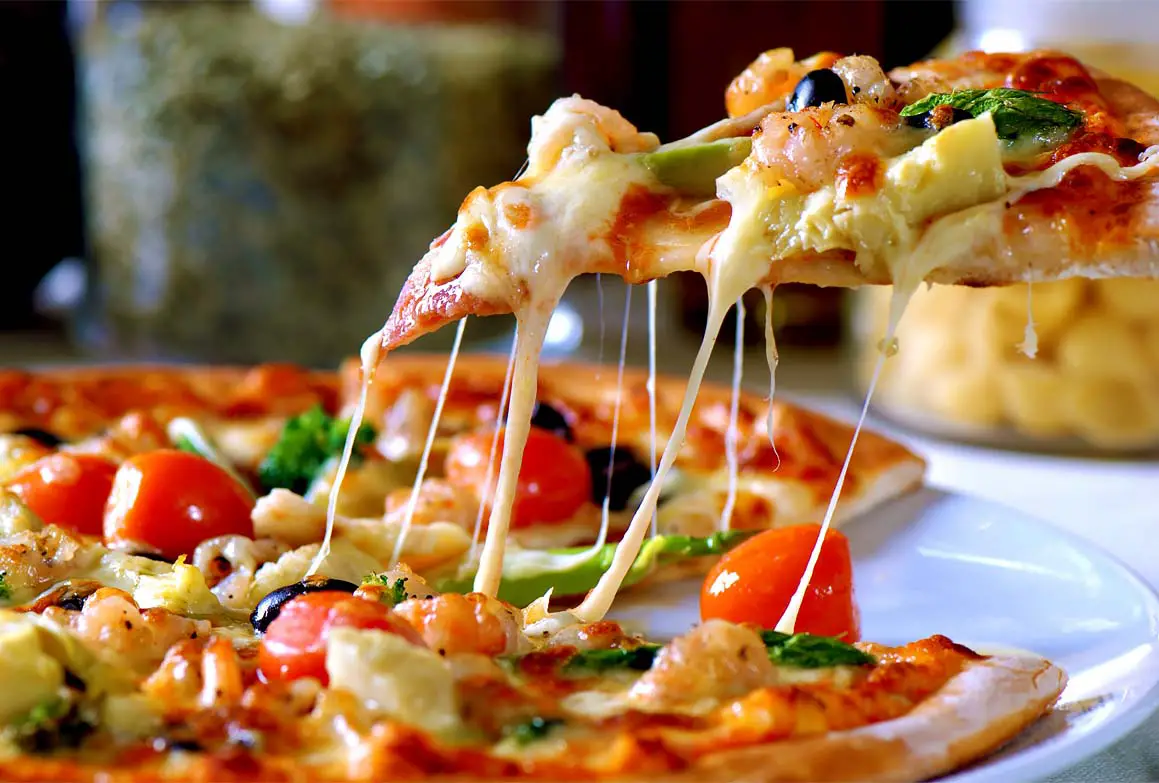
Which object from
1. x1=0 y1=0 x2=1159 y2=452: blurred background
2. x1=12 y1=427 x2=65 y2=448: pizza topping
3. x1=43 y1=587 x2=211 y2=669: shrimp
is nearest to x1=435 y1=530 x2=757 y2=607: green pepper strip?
x1=43 y1=587 x2=211 y2=669: shrimp

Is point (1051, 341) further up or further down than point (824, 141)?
further down

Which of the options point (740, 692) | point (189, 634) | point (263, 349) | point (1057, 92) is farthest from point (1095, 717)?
point (263, 349)

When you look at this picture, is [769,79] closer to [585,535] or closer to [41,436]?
[585,535]

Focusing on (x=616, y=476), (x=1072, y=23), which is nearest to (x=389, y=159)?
(x=616, y=476)

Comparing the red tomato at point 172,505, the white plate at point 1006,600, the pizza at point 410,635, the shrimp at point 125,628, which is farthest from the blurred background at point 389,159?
the shrimp at point 125,628

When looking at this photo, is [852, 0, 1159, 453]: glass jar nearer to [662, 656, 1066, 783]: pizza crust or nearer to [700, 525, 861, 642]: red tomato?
[700, 525, 861, 642]: red tomato
